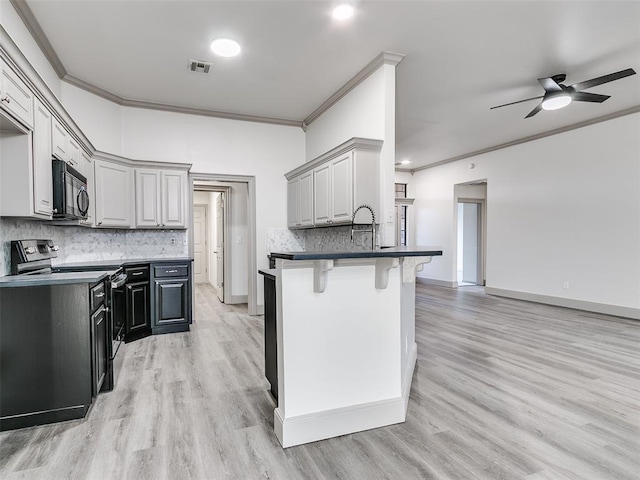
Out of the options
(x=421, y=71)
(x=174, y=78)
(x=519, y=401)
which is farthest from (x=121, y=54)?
(x=519, y=401)

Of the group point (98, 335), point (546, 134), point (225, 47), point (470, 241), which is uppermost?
point (225, 47)

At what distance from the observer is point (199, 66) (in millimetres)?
3812

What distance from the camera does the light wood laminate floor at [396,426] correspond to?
180 cm

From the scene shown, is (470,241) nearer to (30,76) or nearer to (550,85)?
(550,85)

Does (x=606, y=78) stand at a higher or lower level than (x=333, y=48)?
lower

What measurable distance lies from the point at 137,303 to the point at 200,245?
5.54 m

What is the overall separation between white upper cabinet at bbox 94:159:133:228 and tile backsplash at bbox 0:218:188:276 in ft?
1.12

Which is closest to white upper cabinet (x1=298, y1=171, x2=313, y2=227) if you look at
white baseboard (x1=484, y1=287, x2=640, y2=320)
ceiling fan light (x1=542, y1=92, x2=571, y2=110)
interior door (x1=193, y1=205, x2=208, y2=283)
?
ceiling fan light (x1=542, y1=92, x2=571, y2=110)

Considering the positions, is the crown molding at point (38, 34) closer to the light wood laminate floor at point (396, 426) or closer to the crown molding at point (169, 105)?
the crown molding at point (169, 105)

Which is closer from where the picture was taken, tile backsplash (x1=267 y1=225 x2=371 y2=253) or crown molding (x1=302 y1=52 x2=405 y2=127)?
crown molding (x1=302 y1=52 x2=405 y2=127)

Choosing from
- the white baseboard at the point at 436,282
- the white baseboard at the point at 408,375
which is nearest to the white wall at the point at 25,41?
the white baseboard at the point at 408,375

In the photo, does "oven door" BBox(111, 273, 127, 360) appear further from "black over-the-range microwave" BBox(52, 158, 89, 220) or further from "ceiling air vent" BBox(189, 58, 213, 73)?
"ceiling air vent" BBox(189, 58, 213, 73)

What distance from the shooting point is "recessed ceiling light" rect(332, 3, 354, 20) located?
2.81 metres

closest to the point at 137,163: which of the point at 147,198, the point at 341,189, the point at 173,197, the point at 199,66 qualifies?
the point at 147,198
